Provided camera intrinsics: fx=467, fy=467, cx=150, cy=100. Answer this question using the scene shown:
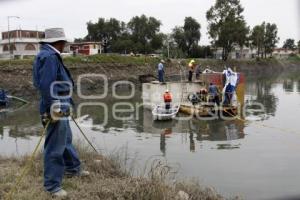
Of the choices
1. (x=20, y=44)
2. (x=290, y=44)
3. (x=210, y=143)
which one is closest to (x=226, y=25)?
(x=20, y=44)

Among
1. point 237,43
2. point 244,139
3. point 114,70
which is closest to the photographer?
point 244,139

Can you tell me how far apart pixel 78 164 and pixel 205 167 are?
560 centimetres

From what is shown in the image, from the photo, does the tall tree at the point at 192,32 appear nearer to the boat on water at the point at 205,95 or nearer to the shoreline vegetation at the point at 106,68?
the shoreline vegetation at the point at 106,68

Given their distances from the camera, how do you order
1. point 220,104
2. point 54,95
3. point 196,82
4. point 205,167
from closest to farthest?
point 54,95 → point 205,167 → point 220,104 → point 196,82

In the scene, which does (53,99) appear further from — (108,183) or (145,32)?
(145,32)

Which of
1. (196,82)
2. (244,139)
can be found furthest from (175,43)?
(244,139)

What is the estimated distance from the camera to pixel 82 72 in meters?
44.9

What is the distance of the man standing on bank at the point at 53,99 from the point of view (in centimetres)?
A: 544

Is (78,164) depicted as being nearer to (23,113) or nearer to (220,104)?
(220,104)

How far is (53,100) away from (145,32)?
67.5m

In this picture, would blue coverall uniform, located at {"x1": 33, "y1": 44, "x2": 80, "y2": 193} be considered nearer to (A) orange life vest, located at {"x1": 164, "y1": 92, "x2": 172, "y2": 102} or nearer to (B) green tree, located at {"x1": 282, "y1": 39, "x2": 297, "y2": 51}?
(A) orange life vest, located at {"x1": 164, "y1": 92, "x2": 172, "y2": 102}

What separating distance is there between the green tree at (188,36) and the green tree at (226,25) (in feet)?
19.6

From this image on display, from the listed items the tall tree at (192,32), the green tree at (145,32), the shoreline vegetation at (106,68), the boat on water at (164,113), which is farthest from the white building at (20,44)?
the boat on water at (164,113)

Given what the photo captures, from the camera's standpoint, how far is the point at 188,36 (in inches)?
2992
